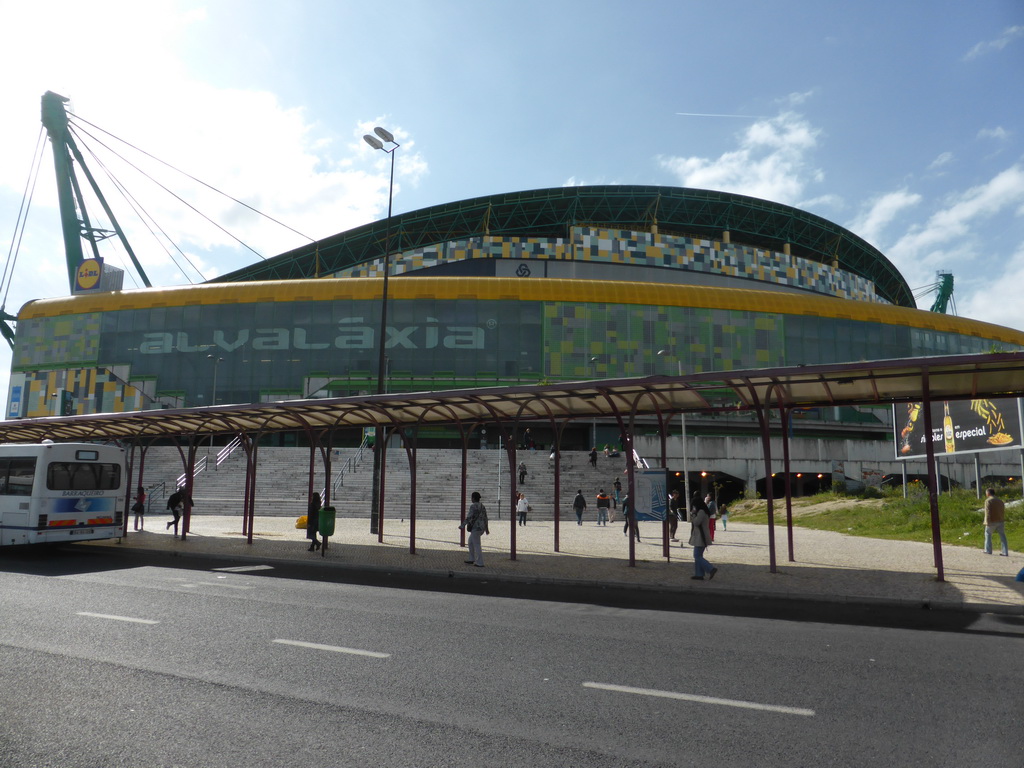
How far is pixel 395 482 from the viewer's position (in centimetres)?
3869

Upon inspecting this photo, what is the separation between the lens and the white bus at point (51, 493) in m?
17.5

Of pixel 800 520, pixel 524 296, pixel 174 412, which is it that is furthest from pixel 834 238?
pixel 174 412

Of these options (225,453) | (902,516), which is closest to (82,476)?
(225,453)

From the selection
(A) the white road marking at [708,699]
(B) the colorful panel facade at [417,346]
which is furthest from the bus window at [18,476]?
(B) the colorful panel facade at [417,346]

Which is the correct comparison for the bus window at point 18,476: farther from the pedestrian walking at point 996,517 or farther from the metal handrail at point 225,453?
the pedestrian walking at point 996,517

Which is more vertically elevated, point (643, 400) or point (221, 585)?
point (643, 400)

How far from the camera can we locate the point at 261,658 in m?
7.45

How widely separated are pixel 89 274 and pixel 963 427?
70528 mm

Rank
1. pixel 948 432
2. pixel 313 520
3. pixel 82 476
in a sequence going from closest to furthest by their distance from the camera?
1. pixel 82 476
2. pixel 313 520
3. pixel 948 432

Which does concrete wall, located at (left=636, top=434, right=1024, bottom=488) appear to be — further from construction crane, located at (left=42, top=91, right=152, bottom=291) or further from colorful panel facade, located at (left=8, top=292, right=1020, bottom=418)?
construction crane, located at (left=42, top=91, right=152, bottom=291)

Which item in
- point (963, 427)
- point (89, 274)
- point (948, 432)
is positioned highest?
point (89, 274)

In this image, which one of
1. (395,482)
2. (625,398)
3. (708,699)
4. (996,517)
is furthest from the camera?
(395,482)

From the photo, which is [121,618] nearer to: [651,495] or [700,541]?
[700,541]

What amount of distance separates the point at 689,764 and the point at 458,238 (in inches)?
2888
